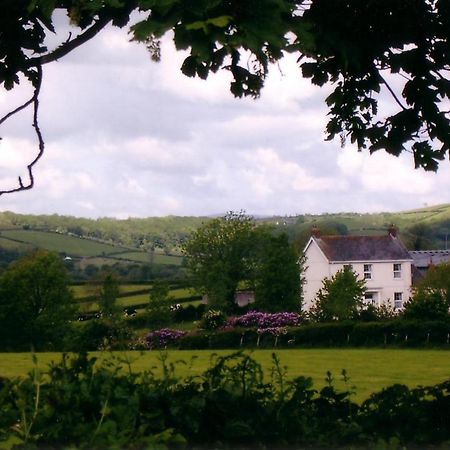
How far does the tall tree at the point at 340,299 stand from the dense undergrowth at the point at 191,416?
180 feet

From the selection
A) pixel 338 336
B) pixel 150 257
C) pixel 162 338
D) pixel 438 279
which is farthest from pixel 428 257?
pixel 162 338

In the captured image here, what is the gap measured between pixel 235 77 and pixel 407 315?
4921 cm

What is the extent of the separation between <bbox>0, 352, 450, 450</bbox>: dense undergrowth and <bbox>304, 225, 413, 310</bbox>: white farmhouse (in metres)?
82.6

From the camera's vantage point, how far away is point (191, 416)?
6078 mm

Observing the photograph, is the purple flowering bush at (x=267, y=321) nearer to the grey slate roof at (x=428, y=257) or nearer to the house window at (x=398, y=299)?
the house window at (x=398, y=299)

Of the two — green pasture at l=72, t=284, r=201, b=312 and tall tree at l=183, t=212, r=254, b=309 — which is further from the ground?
tall tree at l=183, t=212, r=254, b=309

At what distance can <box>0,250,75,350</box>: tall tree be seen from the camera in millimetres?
71250

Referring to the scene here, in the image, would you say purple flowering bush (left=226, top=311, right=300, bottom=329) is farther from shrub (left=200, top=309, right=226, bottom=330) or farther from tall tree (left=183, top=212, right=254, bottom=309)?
tall tree (left=183, top=212, right=254, bottom=309)

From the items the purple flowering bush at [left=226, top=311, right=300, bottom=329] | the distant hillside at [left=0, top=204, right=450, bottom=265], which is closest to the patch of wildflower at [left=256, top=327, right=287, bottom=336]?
the purple flowering bush at [left=226, top=311, right=300, bottom=329]

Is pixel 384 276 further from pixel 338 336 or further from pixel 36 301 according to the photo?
pixel 338 336

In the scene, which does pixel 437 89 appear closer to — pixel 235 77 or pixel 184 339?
pixel 235 77

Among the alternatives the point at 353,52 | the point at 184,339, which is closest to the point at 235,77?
the point at 353,52

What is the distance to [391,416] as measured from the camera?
6812mm

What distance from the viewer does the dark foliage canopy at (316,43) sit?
4680mm
